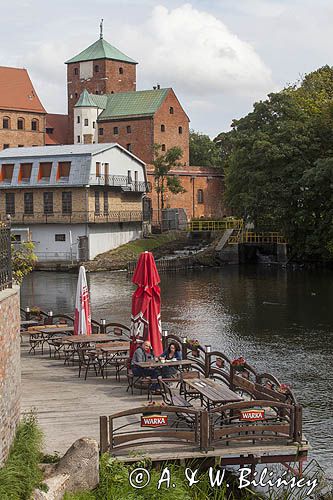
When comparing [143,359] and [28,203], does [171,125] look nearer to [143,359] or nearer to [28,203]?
[28,203]

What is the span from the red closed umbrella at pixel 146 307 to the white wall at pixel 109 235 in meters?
39.8

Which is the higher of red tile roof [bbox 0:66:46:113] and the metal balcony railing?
red tile roof [bbox 0:66:46:113]

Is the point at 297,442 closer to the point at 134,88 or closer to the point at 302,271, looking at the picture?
the point at 302,271

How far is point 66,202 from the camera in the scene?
2297 inches

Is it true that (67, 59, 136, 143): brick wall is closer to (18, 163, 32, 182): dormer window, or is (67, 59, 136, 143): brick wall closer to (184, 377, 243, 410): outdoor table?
(18, 163, 32, 182): dormer window

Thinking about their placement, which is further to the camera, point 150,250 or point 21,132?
point 21,132

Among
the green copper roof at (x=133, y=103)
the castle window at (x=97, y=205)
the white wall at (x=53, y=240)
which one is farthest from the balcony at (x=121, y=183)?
the green copper roof at (x=133, y=103)

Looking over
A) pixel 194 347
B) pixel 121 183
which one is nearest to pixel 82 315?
pixel 194 347

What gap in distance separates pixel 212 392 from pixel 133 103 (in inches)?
2944

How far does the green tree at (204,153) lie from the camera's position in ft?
330

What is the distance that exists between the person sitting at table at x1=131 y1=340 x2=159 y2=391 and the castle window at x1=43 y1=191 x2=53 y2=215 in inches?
1662

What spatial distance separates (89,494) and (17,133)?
8172 cm

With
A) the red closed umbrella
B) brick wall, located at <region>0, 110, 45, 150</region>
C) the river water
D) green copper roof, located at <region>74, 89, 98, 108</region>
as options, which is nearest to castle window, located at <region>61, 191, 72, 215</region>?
the river water

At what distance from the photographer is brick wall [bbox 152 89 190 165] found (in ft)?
279
